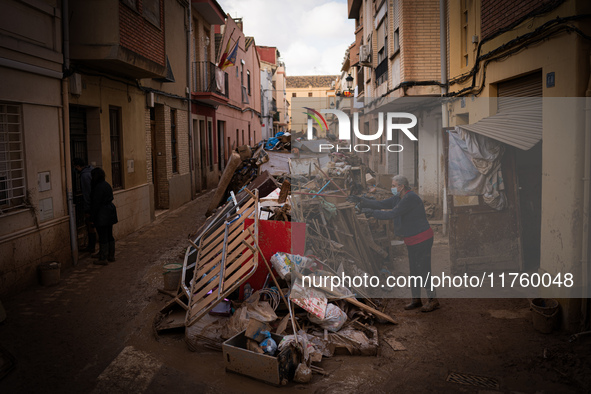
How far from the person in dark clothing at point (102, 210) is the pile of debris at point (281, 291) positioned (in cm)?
185

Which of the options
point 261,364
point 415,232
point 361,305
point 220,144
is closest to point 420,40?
point 415,232

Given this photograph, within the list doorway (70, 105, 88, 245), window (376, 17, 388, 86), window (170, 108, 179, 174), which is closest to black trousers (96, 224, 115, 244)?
doorway (70, 105, 88, 245)

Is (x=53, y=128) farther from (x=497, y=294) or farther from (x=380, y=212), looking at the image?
(x=497, y=294)

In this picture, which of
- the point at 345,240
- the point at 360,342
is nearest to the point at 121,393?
the point at 360,342

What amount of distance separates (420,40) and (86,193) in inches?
324

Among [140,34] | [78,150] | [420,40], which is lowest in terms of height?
[78,150]

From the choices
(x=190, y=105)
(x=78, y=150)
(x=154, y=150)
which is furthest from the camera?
(x=190, y=105)

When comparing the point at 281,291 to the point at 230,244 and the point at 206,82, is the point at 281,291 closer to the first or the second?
the point at 230,244

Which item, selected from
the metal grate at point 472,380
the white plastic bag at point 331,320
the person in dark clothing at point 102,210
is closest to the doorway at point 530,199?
the metal grate at point 472,380

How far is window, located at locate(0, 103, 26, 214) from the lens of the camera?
6.61 metres

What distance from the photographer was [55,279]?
7.02 meters

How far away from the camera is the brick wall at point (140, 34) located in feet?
28.9

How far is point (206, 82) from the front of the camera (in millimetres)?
17578

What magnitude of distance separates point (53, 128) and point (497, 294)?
7.34 meters
